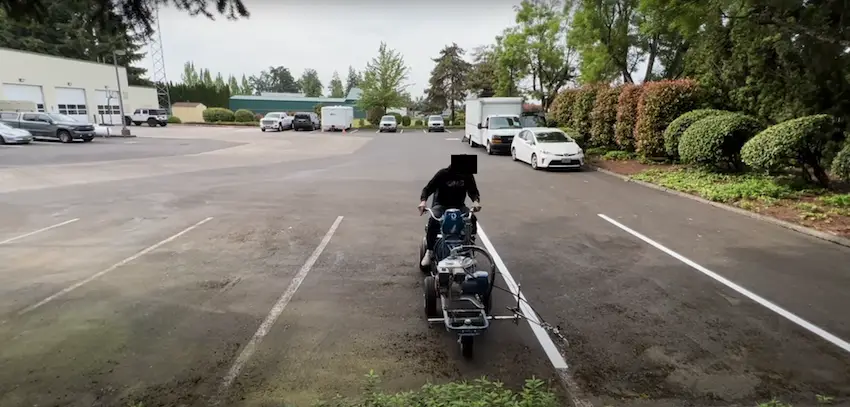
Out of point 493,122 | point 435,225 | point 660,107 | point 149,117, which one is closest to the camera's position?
point 435,225

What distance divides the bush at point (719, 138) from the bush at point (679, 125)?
85 cm

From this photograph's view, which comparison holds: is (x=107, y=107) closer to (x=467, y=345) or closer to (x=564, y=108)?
(x=564, y=108)

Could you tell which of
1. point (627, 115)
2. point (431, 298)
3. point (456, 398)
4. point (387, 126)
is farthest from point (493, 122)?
point (387, 126)

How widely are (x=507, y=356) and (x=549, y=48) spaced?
3552 centimetres

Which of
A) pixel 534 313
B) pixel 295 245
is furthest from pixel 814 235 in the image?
pixel 295 245

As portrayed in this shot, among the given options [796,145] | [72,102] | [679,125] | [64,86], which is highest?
[64,86]

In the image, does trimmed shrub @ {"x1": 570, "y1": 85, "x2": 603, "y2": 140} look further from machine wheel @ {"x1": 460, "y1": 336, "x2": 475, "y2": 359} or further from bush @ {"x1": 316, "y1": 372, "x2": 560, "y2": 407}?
bush @ {"x1": 316, "y1": 372, "x2": 560, "y2": 407}

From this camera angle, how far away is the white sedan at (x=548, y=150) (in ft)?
53.5

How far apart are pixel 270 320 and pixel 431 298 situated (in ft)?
5.38

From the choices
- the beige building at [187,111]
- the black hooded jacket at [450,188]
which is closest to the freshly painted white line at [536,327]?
the black hooded jacket at [450,188]

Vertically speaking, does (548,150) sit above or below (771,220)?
above

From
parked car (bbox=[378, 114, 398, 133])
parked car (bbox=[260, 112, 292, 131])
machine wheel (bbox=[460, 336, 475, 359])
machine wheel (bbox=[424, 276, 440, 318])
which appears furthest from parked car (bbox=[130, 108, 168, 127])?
machine wheel (bbox=[460, 336, 475, 359])

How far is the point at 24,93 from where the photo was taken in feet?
130

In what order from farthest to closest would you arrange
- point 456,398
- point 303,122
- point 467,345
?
1. point 303,122
2. point 467,345
3. point 456,398
